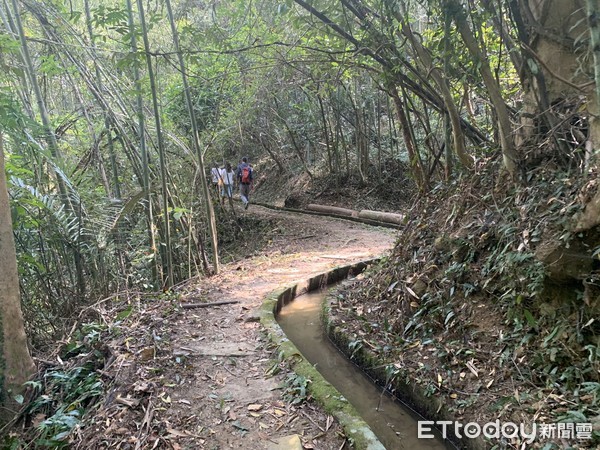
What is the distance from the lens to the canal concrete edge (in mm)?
2592

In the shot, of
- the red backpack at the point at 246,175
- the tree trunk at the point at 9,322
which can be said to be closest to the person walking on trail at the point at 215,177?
the red backpack at the point at 246,175

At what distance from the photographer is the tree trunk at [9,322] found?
303cm

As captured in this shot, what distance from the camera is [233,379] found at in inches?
135

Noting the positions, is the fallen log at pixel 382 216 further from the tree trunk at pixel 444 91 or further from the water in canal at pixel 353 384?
the tree trunk at pixel 444 91

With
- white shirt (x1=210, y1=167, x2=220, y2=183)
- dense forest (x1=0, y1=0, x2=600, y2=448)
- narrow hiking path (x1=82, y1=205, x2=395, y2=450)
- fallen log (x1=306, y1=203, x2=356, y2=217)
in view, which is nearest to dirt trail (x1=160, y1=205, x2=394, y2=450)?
narrow hiking path (x1=82, y1=205, x2=395, y2=450)

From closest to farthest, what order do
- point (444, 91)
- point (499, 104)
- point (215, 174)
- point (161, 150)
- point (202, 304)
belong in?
point (499, 104) → point (444, 91) → point (161, 150) → point (202, 304) → point (215, 174)

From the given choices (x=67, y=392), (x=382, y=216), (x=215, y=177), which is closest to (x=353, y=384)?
(x=67, y=392)

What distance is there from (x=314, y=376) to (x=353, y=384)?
30.3 inches

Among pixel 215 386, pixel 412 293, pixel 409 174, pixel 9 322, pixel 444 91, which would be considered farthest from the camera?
pixel 409 174

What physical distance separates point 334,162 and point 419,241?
932 centimetres

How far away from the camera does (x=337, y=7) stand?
4.35 meters

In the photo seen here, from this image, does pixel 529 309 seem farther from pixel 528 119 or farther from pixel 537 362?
pixel 528 119

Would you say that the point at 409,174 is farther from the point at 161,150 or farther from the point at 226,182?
the point at 226,182

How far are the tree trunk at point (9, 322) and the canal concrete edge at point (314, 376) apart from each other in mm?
2105
